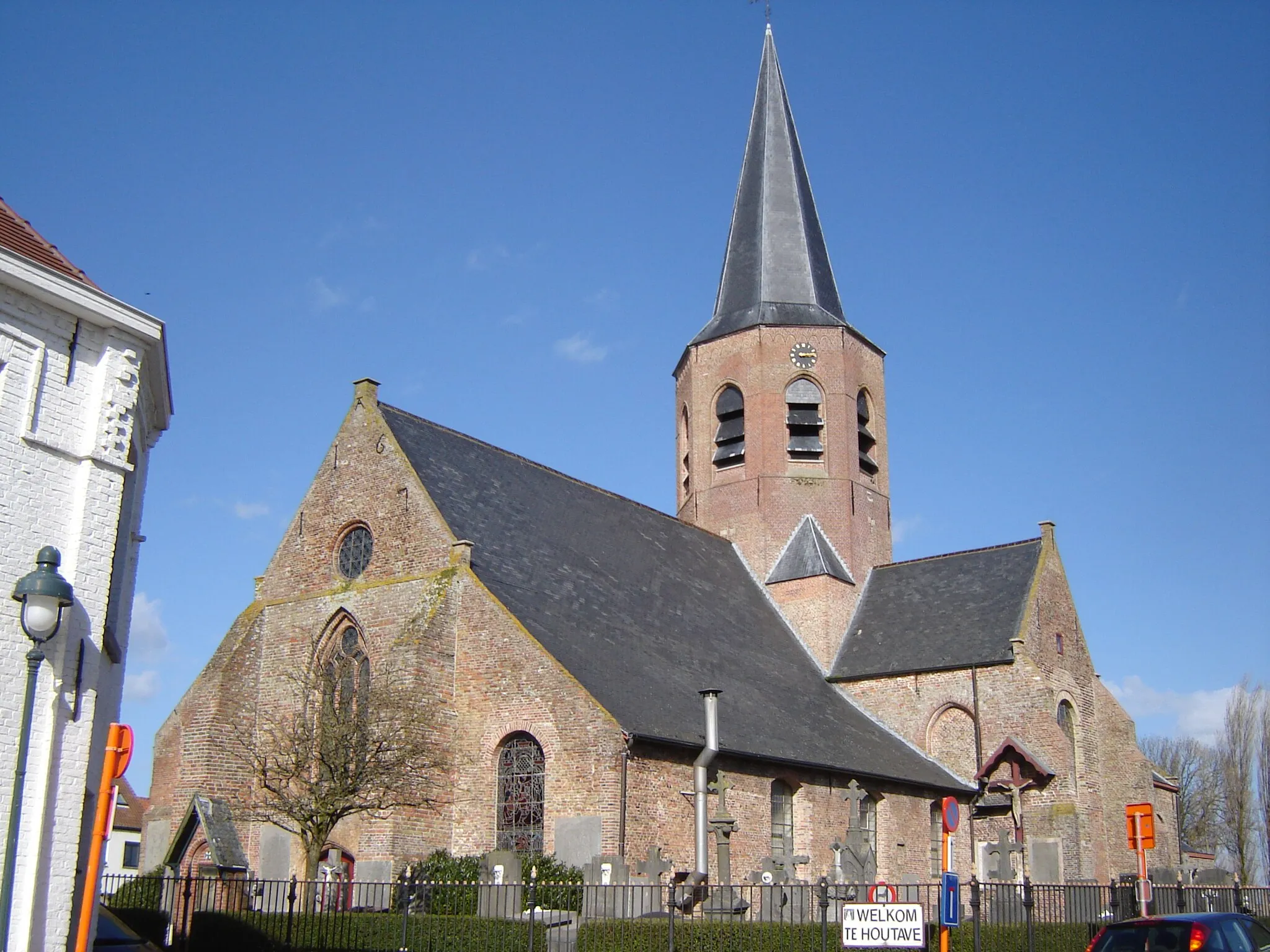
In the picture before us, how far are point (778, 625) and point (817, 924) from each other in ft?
46.1

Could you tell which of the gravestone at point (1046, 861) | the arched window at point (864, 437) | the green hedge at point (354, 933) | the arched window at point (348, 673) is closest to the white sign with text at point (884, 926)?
the green hedge at point (354, 933)

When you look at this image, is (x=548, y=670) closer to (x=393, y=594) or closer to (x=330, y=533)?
(x=393, y=594)

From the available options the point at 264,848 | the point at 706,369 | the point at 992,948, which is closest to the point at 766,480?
the point at 706,369

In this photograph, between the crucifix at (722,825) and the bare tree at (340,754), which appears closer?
the bare tree at (340,754)

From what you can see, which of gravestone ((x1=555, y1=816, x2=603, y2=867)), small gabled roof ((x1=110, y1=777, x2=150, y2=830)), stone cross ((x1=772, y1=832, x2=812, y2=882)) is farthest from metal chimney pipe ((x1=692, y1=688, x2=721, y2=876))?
small gabled roof ((x1=110, y1=777, x2=150, y2=830))

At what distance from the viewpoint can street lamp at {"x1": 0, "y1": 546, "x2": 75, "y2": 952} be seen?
8.44m

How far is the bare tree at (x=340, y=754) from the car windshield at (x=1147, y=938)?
33.9ft

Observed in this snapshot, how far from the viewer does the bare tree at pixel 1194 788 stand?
166ft

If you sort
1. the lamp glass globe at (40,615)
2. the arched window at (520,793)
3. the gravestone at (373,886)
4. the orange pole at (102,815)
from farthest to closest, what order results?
the arched window at (520,793)
the gravestone at (373,886)
the orange pole at (102,815)
the lamp glass globe at (40,615)

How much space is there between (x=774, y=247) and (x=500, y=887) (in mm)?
21157

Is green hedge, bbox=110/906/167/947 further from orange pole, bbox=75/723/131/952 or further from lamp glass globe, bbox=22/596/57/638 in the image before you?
lamp glass globe, bbox=22/596/57/638

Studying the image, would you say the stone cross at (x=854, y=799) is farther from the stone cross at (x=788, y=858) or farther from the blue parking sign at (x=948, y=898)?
the blue parking sign at (x=948, y=898)

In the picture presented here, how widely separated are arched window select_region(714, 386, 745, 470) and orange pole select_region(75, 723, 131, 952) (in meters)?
22.6

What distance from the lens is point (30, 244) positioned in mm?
10445
